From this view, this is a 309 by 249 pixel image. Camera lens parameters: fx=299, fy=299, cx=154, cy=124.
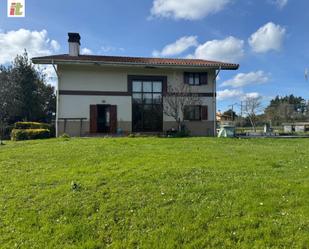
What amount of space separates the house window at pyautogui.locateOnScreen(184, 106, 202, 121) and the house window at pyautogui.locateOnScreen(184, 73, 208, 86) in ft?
6.20

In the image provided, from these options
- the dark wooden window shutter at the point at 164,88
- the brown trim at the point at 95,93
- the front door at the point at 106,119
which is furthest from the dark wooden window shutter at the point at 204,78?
the front door at the point at 106,119

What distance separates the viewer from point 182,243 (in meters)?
3.97

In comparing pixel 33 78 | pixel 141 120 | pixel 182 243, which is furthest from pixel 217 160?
pixel 33 78

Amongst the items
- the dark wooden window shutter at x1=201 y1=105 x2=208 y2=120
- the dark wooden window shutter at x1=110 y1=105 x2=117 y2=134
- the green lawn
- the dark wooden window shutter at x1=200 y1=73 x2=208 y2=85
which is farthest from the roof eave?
the green lawn

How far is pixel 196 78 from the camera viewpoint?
22.9m

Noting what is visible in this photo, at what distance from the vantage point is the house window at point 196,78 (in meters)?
22.8

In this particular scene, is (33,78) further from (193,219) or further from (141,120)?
(193,219)

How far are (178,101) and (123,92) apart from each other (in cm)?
407

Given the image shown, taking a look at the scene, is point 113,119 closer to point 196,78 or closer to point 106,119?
point 106,119

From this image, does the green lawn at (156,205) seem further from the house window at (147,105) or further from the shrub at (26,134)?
the house window at (147,105)

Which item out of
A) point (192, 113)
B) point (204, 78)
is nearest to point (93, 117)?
point (192, 113)

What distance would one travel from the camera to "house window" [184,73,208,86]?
897 inches

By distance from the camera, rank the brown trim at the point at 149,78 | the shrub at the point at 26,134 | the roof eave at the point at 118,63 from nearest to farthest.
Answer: the shrub at the point at 26,134, the roof eave at the point at 118,63, the brown trim at the point at 149,78

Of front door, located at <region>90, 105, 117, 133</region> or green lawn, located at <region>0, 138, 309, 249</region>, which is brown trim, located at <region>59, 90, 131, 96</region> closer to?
front door, located at <region>90, 105, 117, 133</region>
